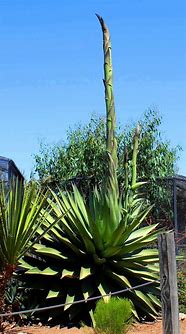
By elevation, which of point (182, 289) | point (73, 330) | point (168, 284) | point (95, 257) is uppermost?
point (95, 257)

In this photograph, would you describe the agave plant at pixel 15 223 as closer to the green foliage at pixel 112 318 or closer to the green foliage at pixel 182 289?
the green foliage at pixel 112 318

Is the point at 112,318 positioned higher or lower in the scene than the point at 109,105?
lower

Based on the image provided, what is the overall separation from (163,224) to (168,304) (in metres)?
7.69

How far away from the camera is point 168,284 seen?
598 centimetres

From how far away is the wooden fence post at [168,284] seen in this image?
5.97m

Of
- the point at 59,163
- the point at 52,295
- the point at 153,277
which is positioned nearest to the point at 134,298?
the point at 153,277

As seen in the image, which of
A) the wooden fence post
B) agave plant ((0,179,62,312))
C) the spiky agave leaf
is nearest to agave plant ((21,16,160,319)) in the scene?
the spiky agave leaf

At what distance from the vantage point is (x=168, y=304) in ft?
19.6

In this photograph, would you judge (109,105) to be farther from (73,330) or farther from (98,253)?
(73,330)

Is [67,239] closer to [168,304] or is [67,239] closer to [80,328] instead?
[80,328]

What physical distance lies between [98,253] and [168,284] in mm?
3455

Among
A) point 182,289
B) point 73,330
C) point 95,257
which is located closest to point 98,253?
point 95,257

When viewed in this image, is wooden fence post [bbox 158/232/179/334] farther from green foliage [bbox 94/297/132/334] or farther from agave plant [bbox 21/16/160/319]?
agave plant [bbox 21/16/160/319]

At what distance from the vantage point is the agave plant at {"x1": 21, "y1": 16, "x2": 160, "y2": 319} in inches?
362
